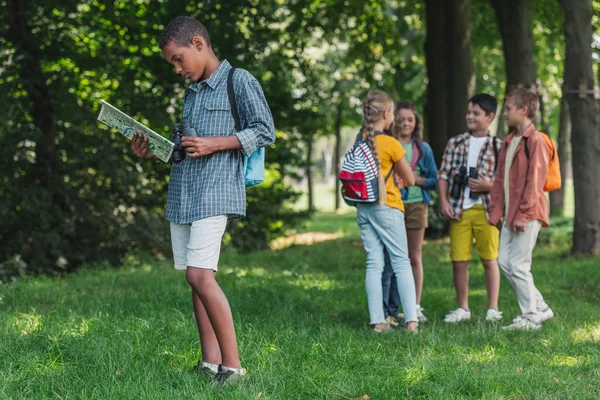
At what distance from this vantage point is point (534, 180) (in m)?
6.15

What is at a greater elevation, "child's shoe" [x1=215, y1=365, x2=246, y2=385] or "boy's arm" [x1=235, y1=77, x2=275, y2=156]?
"boy's arm" [x1=235, y1=77, x2=275, y2=156]

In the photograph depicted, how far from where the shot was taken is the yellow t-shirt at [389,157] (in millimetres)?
5965

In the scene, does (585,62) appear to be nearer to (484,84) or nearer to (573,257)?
(573,257)

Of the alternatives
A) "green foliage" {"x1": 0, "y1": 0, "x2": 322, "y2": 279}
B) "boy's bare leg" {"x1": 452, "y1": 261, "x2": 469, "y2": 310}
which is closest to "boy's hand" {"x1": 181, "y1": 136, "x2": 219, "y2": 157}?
"boy's bare leg" {"x1": 452, "y1": 261, "x2": 469, "y2": 310}

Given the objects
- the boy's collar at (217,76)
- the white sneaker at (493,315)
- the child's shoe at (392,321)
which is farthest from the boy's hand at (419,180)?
the boy's collar at (217,76)

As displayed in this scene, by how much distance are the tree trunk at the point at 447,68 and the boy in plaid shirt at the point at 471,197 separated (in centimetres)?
711

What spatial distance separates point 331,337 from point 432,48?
1040cm

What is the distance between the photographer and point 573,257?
10688 millimetres

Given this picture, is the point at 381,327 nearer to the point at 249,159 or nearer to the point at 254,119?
the point at 249,159

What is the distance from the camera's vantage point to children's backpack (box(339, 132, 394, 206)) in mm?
5893

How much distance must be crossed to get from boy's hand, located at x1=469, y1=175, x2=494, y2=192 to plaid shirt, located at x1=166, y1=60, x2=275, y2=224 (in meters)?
2.90

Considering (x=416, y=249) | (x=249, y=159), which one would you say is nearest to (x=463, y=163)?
(x=416, y=249)

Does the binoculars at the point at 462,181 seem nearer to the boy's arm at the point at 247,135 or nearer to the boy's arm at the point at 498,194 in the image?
the boy's arm at the point at 498,194

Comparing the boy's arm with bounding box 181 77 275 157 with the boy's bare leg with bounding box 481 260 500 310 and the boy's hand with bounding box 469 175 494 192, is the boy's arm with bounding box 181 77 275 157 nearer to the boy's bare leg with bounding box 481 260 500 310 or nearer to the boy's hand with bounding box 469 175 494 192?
the boy's hand with bounding box 469 175 494 192
